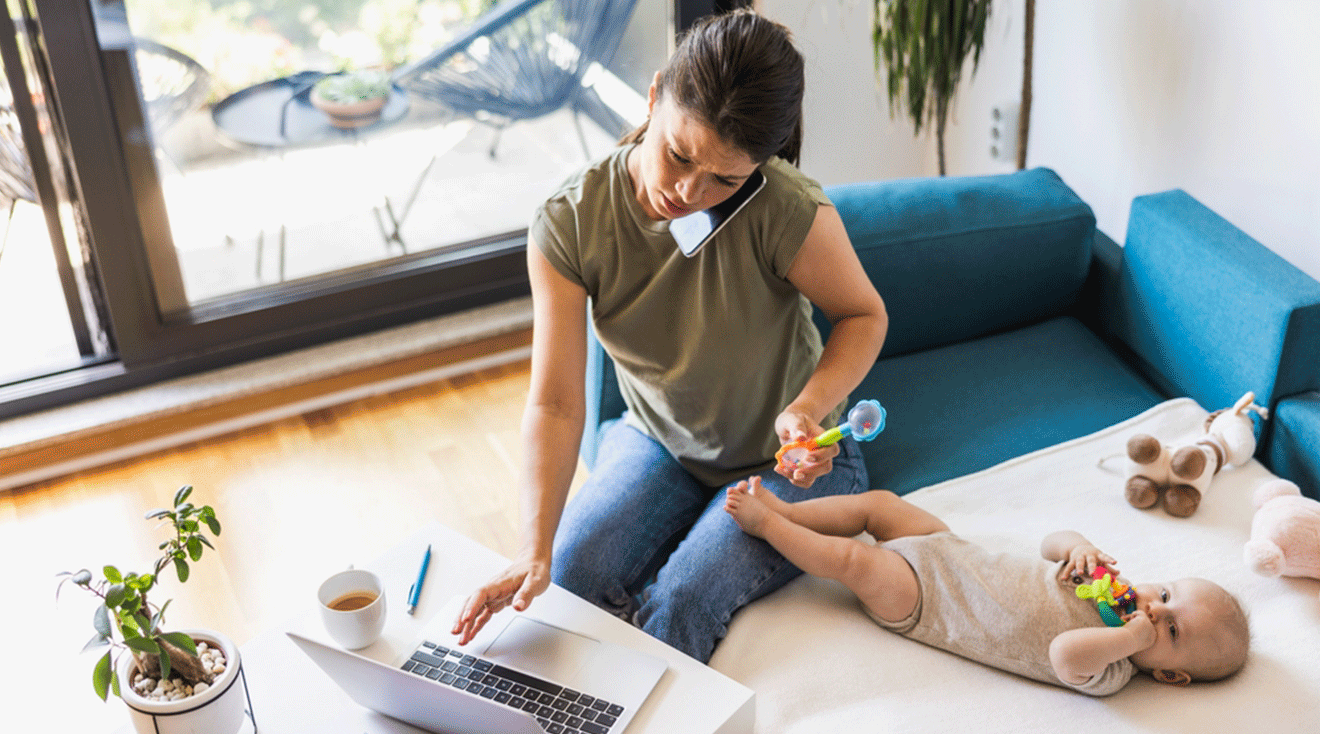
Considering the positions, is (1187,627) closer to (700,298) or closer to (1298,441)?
(1298,441)

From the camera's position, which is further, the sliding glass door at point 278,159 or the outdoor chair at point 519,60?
the outdoor chair at point 519,60

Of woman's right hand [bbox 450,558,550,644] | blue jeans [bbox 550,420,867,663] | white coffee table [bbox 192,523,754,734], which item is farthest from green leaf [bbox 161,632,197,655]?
blue jeans [bbox 550,420,867,663]

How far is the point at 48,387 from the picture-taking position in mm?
2441

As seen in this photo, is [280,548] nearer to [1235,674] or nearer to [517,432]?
[517,432]

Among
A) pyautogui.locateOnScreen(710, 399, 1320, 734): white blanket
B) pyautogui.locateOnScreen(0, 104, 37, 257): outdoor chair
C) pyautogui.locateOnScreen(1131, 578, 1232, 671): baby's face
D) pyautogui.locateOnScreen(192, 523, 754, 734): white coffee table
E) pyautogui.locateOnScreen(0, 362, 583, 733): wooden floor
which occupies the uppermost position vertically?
pyautogui.locateOnScreen(0, 104, 37, 257): outdoor chair

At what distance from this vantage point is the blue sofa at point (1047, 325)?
5.52 feet

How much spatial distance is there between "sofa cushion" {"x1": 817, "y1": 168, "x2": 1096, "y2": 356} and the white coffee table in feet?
2.66

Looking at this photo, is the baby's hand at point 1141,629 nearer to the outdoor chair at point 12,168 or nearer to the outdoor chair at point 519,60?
the outdoor chair at point 519,60

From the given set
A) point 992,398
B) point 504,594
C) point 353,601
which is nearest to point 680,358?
point 504,594

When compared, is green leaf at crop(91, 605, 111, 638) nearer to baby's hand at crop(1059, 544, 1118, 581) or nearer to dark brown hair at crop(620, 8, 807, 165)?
A: dark brown hair at crop(620, 8, 807, 165)

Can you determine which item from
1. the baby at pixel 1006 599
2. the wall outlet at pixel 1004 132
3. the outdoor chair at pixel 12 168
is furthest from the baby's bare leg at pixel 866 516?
the outdoor chair at pixel 12 168

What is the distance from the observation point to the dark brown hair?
121 cm

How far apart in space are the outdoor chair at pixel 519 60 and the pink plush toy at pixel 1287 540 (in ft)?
6.15

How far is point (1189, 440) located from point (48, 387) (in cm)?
231
